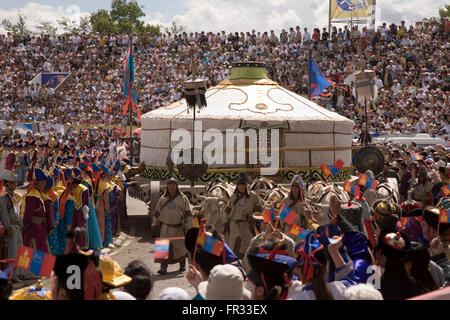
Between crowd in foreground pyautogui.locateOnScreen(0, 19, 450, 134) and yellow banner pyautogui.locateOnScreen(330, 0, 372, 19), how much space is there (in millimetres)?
1039

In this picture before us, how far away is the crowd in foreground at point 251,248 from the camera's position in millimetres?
3428

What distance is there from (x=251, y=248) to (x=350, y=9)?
24.4m

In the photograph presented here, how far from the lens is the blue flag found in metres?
19.0

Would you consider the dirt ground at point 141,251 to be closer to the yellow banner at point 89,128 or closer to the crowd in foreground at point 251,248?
the crowd in foreground at point 251,248

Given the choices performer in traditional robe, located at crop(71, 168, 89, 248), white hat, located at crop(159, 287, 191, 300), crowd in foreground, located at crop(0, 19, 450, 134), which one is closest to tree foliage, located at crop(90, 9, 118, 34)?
crowd in foreground, located at crop(0, 19, 450, 134)

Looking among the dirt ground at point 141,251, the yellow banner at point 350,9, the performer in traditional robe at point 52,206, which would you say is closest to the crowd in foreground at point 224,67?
the yellow banner at point 350,9

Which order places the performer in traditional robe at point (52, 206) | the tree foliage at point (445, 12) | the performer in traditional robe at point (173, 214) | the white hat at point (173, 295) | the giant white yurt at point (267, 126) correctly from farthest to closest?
the tree foliage at point (445, 12), the giant white yurt at point (267, 126), the performer in traditional robe at point (173, 214), the performer in traditional robe at point (52, 206), the white hat at point (173, 295)

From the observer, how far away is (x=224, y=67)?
2562 cm

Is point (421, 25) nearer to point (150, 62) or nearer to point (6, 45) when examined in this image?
point (150, 62)

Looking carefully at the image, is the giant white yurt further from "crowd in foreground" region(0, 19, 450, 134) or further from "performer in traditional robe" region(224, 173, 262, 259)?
"performer in traditional robe" region(224, 173, 262, 259)

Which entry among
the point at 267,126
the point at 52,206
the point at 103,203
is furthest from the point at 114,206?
the point at 267,126

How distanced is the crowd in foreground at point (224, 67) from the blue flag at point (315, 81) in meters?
1.64

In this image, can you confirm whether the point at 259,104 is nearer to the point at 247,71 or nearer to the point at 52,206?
the point at 247,71
